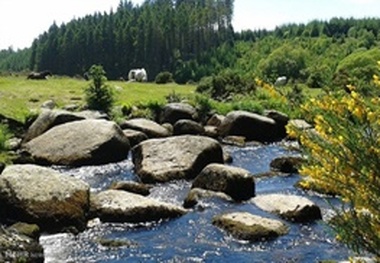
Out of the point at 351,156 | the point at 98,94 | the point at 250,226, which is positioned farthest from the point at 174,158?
the point at 351,156

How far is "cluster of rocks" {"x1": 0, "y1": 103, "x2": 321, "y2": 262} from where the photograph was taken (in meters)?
14.7

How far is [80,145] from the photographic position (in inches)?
943

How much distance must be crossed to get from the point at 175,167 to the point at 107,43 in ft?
370

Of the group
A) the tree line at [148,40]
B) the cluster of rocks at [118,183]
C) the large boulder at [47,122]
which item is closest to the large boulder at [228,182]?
the cluster of rocks at [118,183]

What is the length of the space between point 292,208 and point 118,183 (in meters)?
5.93

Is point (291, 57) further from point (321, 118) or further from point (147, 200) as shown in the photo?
point (321, 118)

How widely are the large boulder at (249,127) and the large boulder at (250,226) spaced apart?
653 inches

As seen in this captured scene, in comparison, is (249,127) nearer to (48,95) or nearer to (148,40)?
(48,95)

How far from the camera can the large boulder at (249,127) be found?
31562mm

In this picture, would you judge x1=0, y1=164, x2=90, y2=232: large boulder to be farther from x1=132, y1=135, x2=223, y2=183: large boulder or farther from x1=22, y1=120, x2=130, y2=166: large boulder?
x1=22, y1=120, x2=130, y2=166: large boulder

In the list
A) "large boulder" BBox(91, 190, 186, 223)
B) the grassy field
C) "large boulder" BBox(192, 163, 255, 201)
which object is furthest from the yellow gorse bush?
the grassy field

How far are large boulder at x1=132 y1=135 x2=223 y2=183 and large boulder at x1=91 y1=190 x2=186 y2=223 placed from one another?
163 inches

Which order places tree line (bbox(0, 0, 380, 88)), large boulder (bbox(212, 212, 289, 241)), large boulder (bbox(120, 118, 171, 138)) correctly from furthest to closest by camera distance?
1. tree line (bbox(0, 0, 380, 88))
2. large boulder (bbox(120, 118, 171, 138))
3. large boulder (bbox(212, 212, 289, 241))

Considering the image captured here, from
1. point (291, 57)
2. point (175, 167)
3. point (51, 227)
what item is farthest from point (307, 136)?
point (291, 57)
